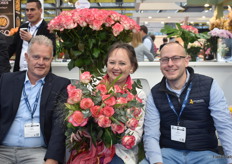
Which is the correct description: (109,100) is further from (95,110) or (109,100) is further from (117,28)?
(117,28)

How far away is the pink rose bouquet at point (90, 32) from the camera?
239 cm

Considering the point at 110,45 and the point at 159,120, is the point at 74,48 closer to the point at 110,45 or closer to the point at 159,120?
the point at 110,45

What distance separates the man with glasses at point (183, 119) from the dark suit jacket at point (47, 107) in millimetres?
630

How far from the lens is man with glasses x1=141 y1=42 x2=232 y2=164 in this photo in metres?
2.04

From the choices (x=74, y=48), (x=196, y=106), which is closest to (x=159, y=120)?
(x=196, y=106)

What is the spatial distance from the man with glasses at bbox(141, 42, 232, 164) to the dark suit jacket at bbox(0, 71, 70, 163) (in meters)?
0.63

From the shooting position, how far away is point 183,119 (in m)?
2.11

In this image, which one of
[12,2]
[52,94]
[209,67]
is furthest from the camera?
[12,2]

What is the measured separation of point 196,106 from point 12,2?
18.1 feet

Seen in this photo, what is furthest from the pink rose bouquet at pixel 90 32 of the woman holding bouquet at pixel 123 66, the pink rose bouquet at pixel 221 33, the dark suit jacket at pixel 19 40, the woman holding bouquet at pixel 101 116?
the pink rose bouquet at pixel 221 33

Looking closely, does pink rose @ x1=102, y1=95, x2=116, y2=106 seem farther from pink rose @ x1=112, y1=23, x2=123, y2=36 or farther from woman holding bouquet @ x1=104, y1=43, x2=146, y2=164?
pink rose @ x1=112, y1=23, x2=123, y2=36

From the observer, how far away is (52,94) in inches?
86.0

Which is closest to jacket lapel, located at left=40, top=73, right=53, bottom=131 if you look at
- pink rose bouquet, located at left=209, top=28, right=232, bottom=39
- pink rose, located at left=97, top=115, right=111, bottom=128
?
pink rose, located at left=97, top=115, right=111, bottom=128

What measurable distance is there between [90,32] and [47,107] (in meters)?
0.77
